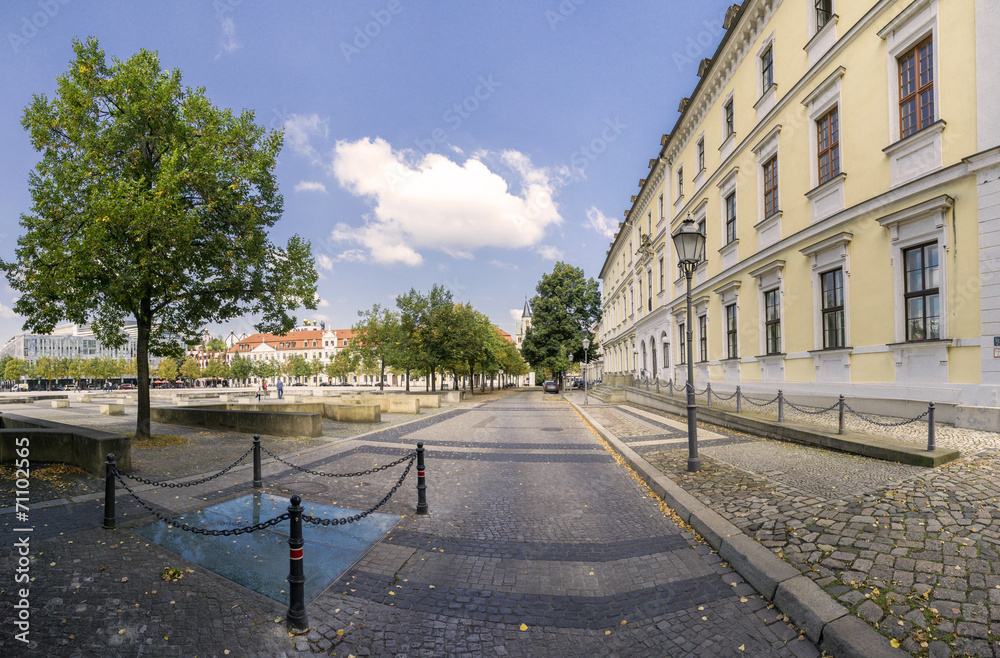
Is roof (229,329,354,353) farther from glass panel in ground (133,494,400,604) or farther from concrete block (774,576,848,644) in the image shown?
concrete block (774,576,848,644)

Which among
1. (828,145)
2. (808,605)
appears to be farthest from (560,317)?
(808,605)

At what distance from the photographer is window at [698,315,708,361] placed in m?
21.5

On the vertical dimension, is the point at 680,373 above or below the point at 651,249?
below

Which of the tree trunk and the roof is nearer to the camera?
the tree trunk

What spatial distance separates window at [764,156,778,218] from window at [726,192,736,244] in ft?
7.77

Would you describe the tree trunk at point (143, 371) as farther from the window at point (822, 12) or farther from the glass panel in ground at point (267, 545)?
the window at point (822, 12)

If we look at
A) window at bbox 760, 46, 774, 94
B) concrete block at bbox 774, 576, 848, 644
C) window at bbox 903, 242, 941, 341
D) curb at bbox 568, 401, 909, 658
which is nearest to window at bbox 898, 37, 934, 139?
window at bbox 903, 242, 941, 341

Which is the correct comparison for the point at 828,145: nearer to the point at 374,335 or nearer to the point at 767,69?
the point at 767,69

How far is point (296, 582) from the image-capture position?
3.51 metres

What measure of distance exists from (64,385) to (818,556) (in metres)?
129

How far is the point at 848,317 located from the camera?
12.2 m

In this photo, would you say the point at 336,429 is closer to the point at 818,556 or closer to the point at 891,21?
the point at 818,556

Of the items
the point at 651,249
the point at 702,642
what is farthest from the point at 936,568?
the point at 651,249

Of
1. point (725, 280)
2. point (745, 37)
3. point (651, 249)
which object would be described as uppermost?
point (745, 37)
